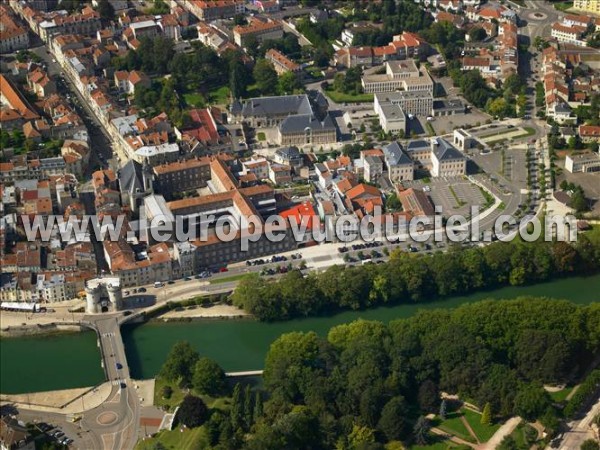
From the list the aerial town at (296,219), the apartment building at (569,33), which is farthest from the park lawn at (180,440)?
the apartment building at (569,33)

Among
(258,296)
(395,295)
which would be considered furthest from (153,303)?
(395,295)

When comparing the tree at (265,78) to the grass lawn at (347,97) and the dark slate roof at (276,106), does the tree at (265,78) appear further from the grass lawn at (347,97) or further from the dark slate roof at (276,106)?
the grass lawn at (347,97)

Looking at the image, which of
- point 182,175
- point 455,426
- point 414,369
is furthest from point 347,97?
point 455,426

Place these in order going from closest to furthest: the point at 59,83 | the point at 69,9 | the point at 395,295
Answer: the point at 395,295, the point at 59,83, the point at 69,9

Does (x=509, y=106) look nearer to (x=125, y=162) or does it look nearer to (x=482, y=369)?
(x=125, y=162)

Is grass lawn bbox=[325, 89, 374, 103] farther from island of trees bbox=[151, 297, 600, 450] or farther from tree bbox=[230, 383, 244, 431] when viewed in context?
tree bbox=[230, 383, 244, 431]

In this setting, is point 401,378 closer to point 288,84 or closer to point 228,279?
point 228,279
